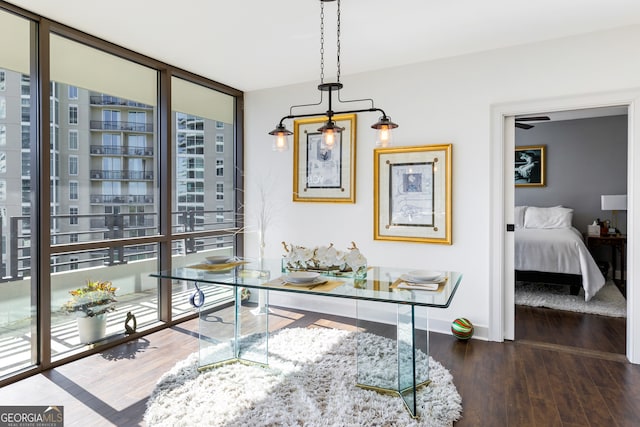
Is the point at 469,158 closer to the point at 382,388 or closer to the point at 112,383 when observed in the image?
the point at 382,388

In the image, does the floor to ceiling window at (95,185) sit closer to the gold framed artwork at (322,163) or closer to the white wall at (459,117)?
the gold framed artwork at (322,163)

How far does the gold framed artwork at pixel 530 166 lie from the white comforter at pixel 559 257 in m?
1.81

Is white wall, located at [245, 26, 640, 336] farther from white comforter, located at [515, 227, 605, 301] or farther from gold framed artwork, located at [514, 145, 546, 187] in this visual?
gold framed artwork, located at [514, 145, 546, 187]

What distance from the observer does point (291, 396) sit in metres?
2.46

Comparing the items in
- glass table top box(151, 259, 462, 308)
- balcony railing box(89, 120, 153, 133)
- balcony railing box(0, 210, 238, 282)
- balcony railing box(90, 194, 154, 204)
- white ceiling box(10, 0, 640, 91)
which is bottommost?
glass table top box(151, 259, 462, 308)

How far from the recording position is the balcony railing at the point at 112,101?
3270 millimetres

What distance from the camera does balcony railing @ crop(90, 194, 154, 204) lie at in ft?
10.8

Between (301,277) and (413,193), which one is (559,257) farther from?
(301,277)

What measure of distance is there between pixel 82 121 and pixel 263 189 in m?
1.96

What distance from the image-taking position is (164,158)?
3.82 m

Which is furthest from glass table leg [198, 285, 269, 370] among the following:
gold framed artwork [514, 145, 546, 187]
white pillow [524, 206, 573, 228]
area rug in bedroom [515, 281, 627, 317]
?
A: gold framed artwork [514, 145, 546, 187]

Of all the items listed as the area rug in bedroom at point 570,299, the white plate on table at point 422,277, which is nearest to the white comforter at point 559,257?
the area rug in bedroom at point 570,299

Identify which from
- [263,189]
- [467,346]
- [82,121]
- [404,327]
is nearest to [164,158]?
[82,121]

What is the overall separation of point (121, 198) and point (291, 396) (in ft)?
7.39
